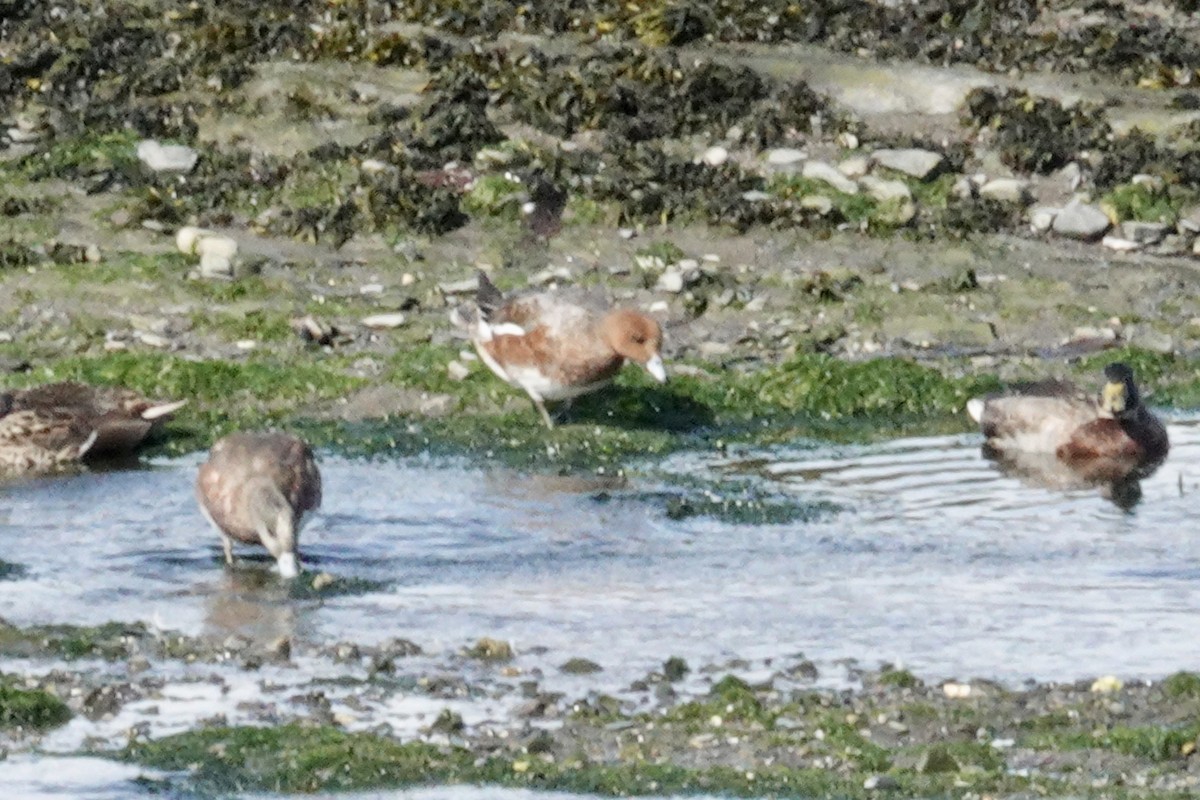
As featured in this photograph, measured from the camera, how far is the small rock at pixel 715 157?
17859 millimetres

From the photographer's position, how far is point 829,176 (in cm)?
1770

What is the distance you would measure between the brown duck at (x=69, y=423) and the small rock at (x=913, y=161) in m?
6.09

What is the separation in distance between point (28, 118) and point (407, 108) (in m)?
2.59

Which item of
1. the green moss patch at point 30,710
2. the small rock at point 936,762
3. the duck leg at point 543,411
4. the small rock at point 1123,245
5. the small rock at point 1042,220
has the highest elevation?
the small rock at point 936,762

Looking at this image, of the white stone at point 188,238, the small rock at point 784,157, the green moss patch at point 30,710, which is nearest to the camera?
the green moss patch at point 30,710

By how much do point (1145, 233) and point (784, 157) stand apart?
248cm

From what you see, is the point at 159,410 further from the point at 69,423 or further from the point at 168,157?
the point at 168,157

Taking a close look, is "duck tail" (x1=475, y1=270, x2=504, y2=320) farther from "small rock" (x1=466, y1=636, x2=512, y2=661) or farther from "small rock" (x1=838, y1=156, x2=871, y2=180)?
"small rock" (x1=466, y1=636, x2=512, y2=661)

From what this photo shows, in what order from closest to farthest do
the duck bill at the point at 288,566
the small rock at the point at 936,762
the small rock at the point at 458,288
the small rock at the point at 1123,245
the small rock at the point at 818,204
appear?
1. the small rock at the point at 936,762
2. the duck bill at the point at 288,566
3. the small rock at the point at 458,288
4. the small rock at the point at 1123,245
5. the small rock at the point at 818,204

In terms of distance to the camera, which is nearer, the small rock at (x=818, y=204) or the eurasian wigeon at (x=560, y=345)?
the eurasian wigeon at (x=560, y=345)

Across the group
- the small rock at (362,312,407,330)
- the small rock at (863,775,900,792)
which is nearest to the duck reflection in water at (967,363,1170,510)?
the small rock at (362,312,407,330)

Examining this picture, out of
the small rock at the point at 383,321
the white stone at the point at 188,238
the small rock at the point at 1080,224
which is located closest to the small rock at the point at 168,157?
the white stone at the point at 188,238

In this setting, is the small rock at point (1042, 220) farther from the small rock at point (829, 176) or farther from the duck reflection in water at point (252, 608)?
the duck reflection in water at point (252, 608)

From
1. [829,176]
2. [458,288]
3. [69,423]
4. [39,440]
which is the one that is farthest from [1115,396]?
[39,440]
